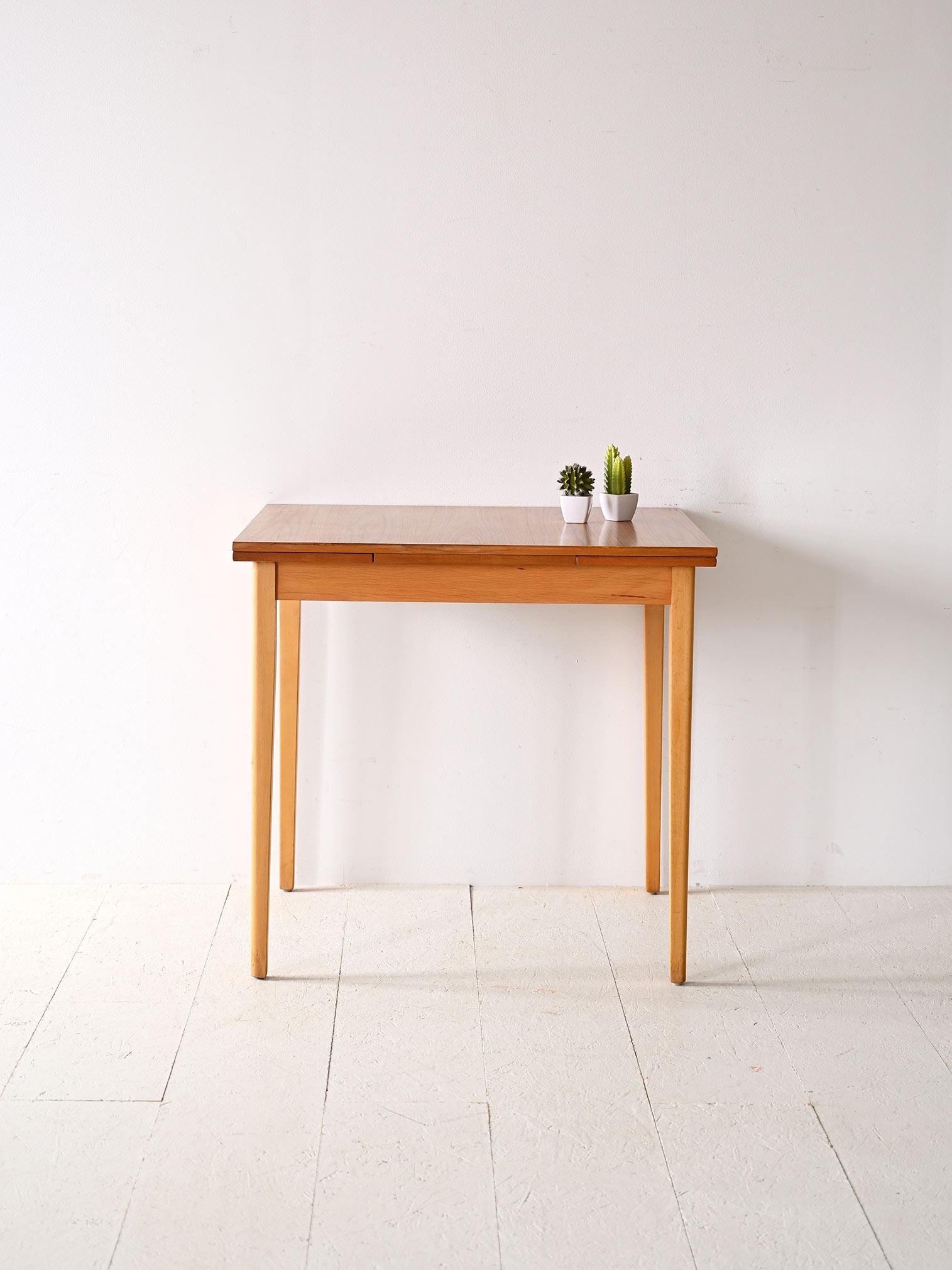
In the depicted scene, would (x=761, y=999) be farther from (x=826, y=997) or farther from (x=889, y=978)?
(x=889, y=978)

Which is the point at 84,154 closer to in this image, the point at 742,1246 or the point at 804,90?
the point at 804,90

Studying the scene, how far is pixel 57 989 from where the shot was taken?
2205mm

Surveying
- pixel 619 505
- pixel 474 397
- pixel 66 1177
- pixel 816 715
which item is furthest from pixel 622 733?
pixel 66 1177

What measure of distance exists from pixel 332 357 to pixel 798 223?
97cm

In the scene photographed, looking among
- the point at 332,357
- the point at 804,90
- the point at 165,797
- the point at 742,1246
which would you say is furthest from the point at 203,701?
the point at 804,90

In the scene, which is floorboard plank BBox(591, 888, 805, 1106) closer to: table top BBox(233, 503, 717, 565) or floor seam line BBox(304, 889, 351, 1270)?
floor seam line BBox(304, 889, 351, 1270)

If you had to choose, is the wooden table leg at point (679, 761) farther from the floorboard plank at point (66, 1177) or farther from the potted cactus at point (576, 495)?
the floorboard plank at point (66, 1177)

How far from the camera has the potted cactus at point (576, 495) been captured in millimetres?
2340

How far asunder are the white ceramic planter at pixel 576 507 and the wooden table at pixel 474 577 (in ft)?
0.08

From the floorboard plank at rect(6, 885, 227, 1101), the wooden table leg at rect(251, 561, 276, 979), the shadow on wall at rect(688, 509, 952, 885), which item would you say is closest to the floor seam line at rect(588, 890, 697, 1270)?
the shadow on wall at rect(688, 509, 952, 885)

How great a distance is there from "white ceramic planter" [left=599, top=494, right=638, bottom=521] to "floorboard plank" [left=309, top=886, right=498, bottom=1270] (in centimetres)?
86

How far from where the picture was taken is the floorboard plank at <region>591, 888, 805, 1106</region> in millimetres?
1929

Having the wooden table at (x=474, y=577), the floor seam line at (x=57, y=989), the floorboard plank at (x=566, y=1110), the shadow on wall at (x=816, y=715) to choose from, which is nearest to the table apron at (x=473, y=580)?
the wooden table at (x=474, y=577)

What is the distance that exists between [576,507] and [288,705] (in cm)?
71
